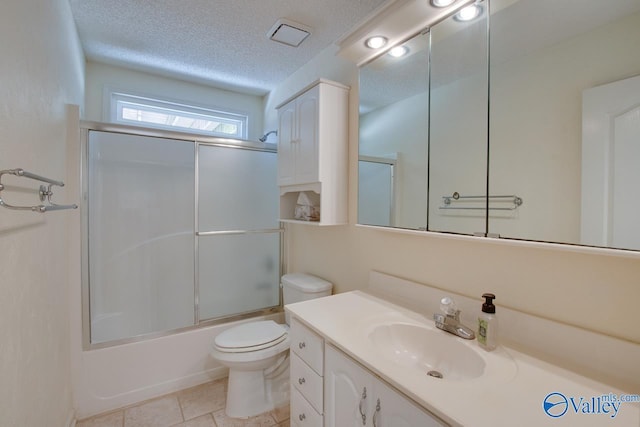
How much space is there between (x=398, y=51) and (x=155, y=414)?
2.54 meters

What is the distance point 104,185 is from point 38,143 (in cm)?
94

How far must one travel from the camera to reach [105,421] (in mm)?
1772

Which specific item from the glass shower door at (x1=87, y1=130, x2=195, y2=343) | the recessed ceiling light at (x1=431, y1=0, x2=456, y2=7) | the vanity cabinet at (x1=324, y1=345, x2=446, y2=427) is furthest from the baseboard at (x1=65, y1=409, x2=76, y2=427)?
the recessed ceiling light at (x1=431, y1=0, x2=456, y2=7)

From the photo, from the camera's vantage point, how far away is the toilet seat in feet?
5.67

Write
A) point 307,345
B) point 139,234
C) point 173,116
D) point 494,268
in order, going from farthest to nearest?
point 173,116 < point 139,234 < point 307,345 < point 494,268

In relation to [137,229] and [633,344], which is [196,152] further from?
[633,344]

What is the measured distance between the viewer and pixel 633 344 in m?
0.83

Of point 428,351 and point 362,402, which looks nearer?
point 362,402

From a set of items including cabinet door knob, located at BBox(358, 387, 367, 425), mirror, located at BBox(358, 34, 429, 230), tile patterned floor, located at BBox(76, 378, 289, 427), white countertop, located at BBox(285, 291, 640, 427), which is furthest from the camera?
tile patterned floor, located at BBox(76, 378, 289, 427)

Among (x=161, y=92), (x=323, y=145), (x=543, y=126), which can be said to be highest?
(x=161, y=92)

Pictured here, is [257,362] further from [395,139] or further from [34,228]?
[395,139]

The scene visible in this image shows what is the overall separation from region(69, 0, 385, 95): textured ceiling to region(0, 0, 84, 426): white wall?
283 millimetres

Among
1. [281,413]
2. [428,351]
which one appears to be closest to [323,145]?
[428,351]

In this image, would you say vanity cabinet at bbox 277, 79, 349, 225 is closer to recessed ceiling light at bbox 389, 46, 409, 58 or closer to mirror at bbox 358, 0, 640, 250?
recessed ceiling light at bbox 389, 46, 409, 58
